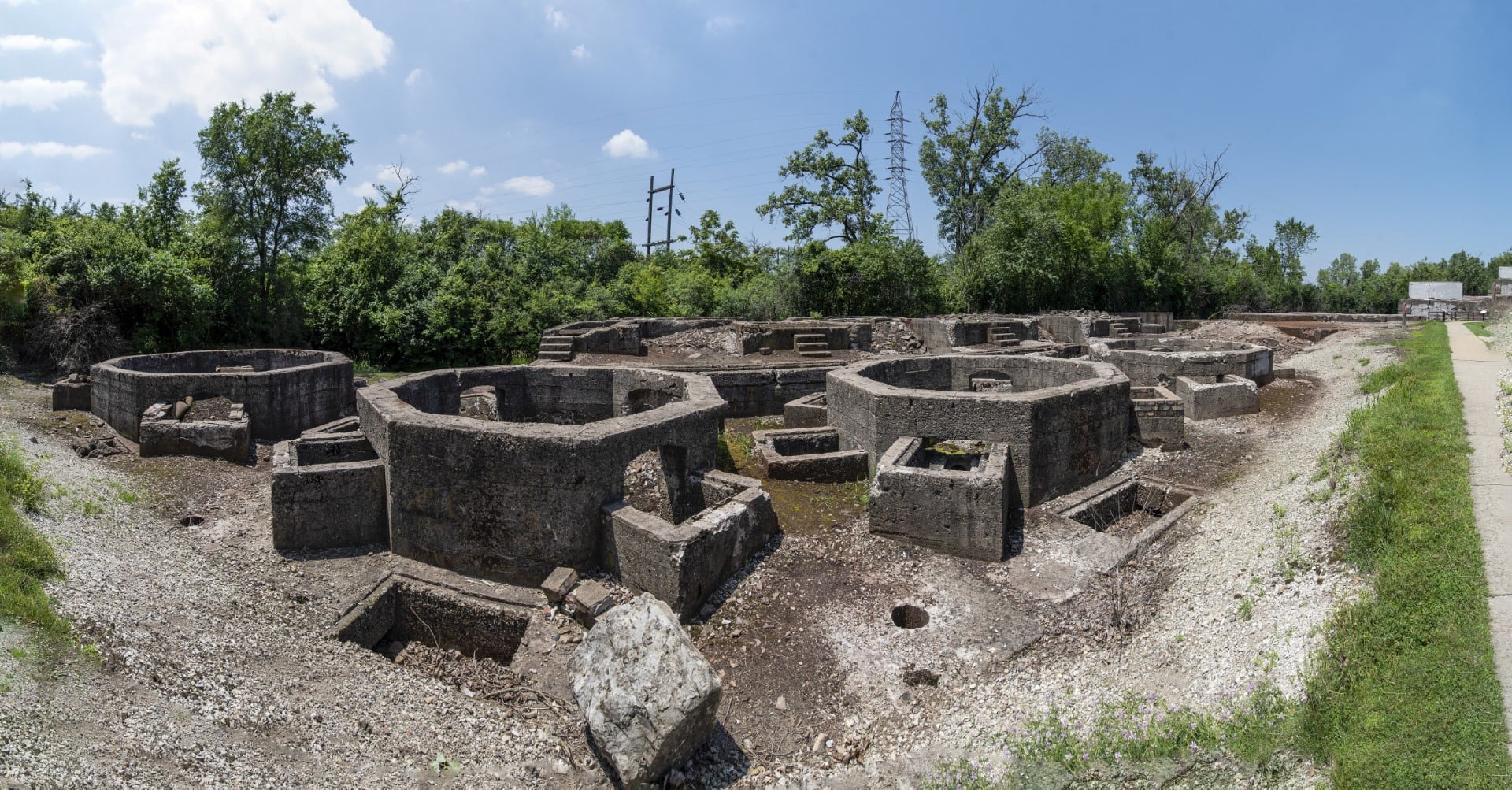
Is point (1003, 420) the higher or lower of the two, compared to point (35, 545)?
higher

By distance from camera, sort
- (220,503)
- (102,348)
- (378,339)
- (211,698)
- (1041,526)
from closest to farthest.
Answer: (211,698) → (1041,526) → (220,503) → (102,348) → (378,339)

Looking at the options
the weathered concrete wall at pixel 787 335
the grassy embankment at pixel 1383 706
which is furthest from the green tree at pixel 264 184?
the grassy embankment at pixel 1383 706

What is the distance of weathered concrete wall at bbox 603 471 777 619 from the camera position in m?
7.22

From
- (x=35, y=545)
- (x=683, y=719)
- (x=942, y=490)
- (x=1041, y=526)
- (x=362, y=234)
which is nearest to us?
(x=683, y=719)

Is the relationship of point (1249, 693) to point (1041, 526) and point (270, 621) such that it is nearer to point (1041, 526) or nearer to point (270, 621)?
point (1041, 526)

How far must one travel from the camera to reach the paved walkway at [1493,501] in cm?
488

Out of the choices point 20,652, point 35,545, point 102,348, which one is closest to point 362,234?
point 102,348

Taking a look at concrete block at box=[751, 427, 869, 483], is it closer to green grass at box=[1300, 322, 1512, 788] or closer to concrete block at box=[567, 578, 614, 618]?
concrete block at box=[567, 578, 614, 618]

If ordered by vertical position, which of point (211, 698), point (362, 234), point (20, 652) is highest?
point (362, 234)

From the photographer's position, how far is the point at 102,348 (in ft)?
57.1

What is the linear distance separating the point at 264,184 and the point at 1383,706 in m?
25.1

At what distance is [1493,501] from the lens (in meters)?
6.92

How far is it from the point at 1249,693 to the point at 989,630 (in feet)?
7.15

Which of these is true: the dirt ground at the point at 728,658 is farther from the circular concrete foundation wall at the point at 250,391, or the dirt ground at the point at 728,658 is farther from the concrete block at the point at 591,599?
the circular concrete foundation wall at the point at 250,391
